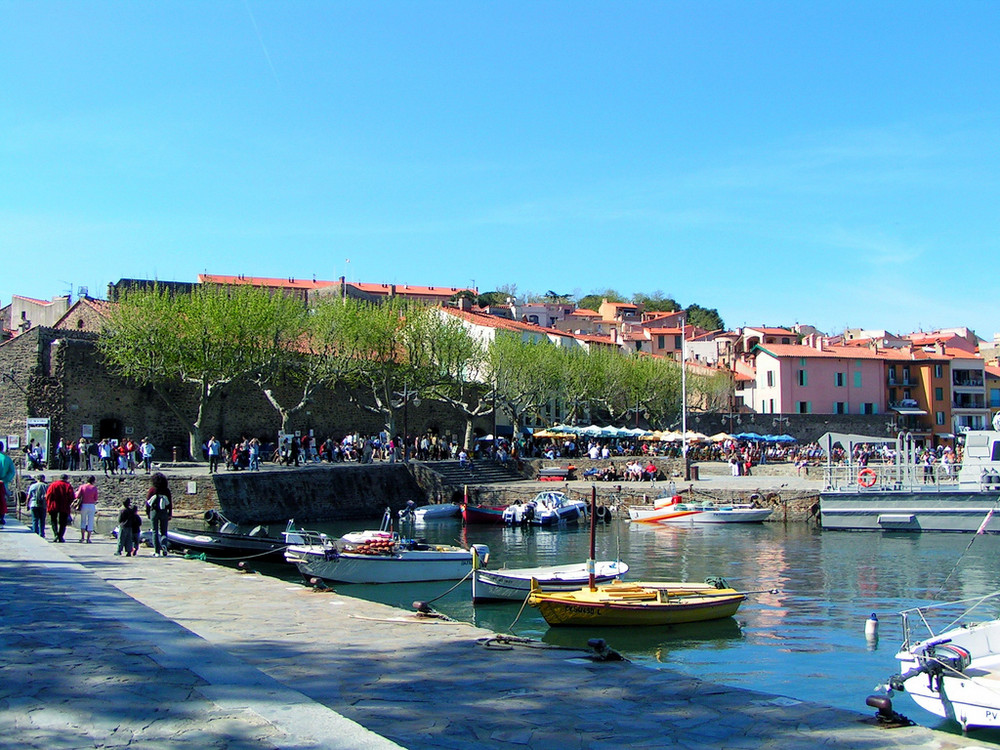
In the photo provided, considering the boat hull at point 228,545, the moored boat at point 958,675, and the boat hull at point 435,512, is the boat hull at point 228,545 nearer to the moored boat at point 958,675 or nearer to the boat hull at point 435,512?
the boat hull at point 435,512

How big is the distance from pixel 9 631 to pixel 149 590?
13.4 feet

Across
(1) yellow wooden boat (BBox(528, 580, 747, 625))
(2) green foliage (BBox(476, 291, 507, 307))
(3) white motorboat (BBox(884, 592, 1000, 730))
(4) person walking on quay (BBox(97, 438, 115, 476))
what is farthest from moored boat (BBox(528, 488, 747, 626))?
(2) green foliage (BBox(476, 291, 507, 307))

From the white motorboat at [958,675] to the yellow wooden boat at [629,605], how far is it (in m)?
5.88

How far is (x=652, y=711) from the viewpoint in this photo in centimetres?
801

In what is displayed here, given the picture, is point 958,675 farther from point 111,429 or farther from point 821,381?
point 821,381

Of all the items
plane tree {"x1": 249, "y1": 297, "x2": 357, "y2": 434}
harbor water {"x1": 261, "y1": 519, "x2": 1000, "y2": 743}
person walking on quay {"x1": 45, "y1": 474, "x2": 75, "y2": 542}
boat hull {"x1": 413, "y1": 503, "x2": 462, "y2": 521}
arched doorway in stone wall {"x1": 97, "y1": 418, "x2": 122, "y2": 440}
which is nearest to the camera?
harbor water {"x1": 261, "y1": 519, "x2": 1000, "y2": 743}

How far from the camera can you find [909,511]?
3341cm

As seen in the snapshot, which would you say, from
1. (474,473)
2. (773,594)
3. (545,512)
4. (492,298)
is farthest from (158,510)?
(492,298)

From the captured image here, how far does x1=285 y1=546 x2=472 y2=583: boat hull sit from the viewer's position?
2169 centimetres

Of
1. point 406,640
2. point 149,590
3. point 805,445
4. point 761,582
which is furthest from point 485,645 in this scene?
point 805,445

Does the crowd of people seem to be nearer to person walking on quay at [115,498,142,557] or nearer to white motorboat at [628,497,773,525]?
person walking on quay at [115,498,142,557]

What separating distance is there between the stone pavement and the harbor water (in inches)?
152

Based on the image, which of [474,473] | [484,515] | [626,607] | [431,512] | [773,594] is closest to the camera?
[626,607]

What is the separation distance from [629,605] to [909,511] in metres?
21.4
